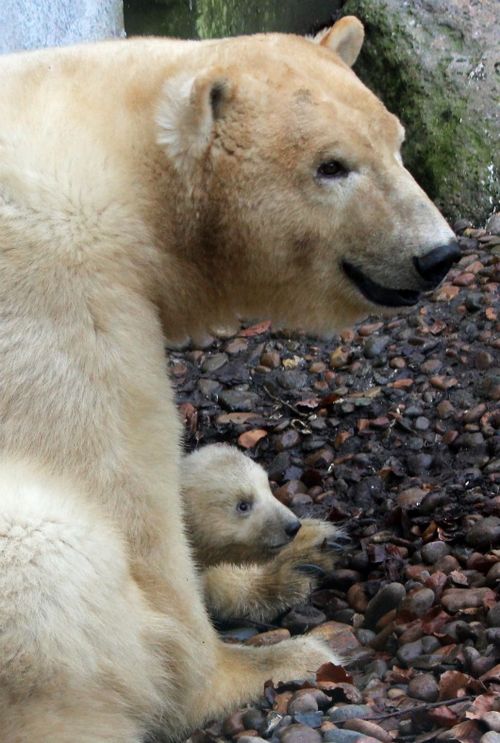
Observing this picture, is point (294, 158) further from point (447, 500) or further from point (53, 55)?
point (447, 500)

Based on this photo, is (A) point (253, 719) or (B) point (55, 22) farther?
(B) point (55, 22)

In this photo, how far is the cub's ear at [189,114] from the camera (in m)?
3.42

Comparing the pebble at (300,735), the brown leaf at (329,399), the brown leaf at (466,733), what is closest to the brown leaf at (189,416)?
the brown leaf at (329,399)

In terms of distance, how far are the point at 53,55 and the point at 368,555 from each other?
2235 mm

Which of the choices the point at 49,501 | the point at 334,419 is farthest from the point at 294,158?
the point at 334,419

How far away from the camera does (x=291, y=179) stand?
3.55m

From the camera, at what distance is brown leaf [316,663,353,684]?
3652 millimetres

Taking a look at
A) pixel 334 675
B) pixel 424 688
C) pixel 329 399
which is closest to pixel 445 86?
pixel 329 399

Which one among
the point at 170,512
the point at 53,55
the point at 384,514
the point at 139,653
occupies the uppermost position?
the point at 53,55

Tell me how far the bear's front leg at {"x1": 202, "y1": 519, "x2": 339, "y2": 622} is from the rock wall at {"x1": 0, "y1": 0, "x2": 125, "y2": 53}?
3191mm

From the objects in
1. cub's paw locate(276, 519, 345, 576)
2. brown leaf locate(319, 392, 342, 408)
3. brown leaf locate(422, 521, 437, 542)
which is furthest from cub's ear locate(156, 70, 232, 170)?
brown leaf locate(319, 392, 342, 408)

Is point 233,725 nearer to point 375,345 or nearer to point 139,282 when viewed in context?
point 139,282

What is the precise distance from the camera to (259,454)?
5648mm

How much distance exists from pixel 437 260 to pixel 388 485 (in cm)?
171
